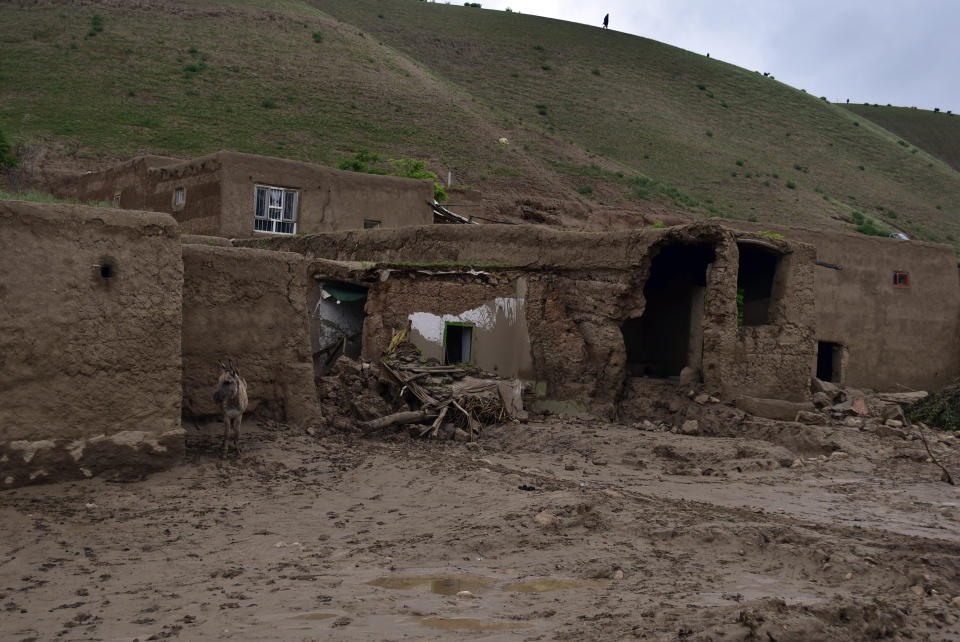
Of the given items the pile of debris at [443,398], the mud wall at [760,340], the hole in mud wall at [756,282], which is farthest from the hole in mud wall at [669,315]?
the pile of debris at [443,398]

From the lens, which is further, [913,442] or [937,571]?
[913,442]

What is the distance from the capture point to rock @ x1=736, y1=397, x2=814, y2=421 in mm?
14047

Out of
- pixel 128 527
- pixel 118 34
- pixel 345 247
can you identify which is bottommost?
pixel 128 527

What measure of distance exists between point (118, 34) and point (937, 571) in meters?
50.0

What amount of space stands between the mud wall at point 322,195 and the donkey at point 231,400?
1236 centimetres

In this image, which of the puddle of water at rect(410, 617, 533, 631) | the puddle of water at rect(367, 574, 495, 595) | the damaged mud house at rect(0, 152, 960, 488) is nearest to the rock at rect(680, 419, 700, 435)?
the damaged mud house at rect(0, 152, 960, 488)

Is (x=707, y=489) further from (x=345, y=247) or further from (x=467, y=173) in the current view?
(x=467, y=173)

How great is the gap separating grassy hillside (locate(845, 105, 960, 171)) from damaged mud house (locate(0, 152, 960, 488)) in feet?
237

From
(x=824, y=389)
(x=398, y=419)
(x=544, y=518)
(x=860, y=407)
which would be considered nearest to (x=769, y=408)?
(x=860, y=407)

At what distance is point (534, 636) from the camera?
4930 mm

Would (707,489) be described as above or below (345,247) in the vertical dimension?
below

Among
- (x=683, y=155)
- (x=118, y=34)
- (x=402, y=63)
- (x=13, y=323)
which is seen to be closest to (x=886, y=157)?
(x=683, y=155)

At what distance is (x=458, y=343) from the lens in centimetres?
1484

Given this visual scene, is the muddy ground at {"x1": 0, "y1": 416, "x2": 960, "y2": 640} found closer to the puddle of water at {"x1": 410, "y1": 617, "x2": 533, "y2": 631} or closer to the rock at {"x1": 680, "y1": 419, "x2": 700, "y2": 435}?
the puddle of water at {"x1": 410, "y1": 617, "x2": 533, "y2": 631}
